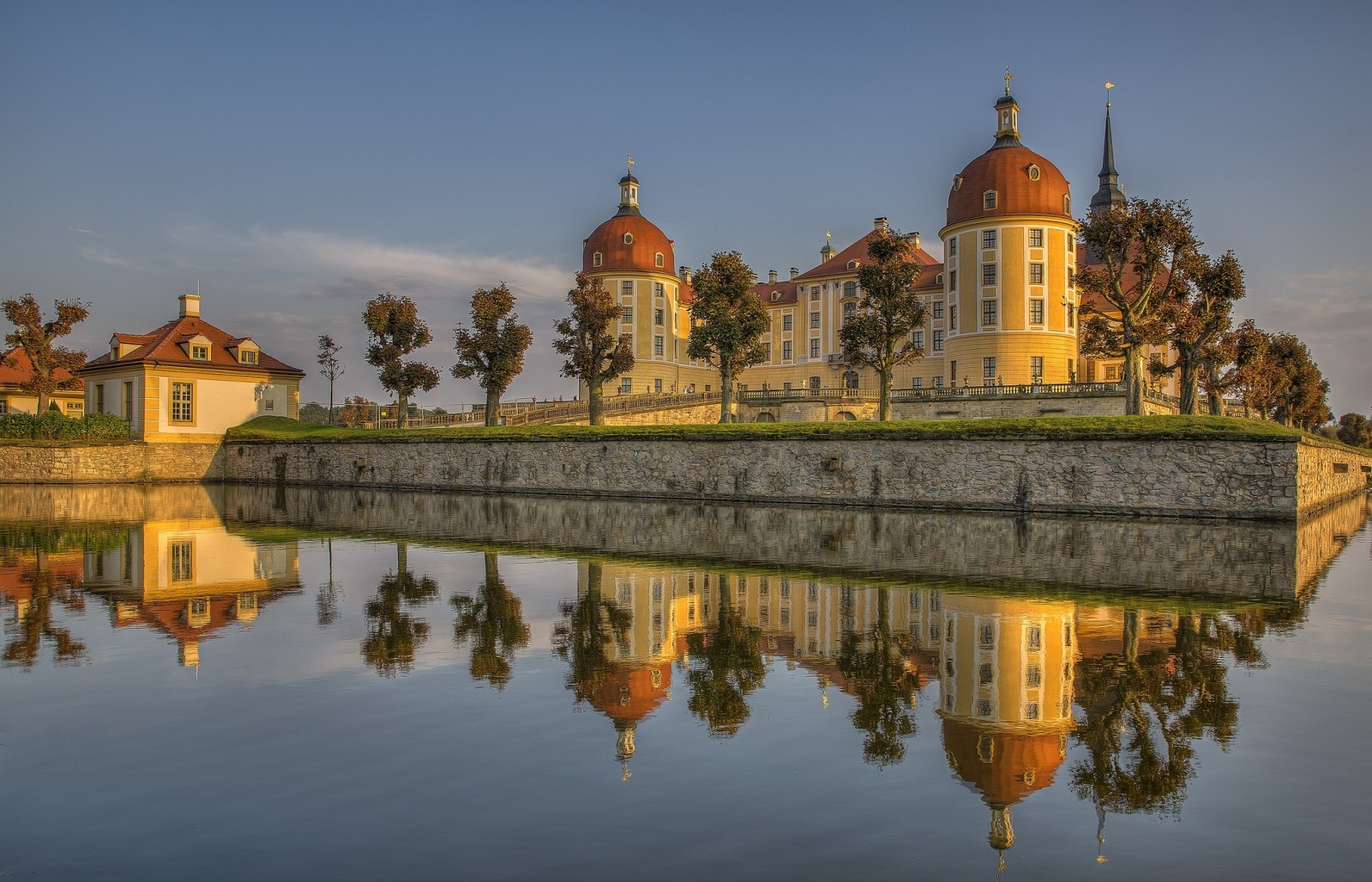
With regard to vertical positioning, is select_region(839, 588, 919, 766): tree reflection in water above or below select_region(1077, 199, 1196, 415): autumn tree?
below

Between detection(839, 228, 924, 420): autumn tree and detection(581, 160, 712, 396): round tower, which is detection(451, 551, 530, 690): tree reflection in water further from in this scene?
detection(581, 160, 712, 396): round tower

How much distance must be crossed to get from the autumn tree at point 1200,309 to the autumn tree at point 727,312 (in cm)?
1736

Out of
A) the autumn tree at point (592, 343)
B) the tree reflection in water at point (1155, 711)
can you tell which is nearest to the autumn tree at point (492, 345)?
the autumn tree at point (592, 343)

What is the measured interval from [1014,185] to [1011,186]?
0.48 feet

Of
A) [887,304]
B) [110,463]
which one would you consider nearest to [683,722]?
[887,304]

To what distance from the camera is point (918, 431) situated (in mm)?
29672

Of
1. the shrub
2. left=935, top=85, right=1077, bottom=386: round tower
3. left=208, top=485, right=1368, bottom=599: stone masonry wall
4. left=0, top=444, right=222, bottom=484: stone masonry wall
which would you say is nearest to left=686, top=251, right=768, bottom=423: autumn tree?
left=208, top=485, right=1368, bottom=599: stone masonry wall

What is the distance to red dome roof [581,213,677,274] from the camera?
6825 centimetres

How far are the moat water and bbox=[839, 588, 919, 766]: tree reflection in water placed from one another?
0.04 metres

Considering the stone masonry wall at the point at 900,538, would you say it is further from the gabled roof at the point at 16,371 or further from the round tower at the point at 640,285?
the round tower at the point at 640,285

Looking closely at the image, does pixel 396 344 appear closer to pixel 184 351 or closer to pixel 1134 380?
pixel 184 351

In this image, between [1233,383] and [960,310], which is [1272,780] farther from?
[960,310]

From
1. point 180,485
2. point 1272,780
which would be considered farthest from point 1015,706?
point 180,485

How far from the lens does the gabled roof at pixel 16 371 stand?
55281 mm
